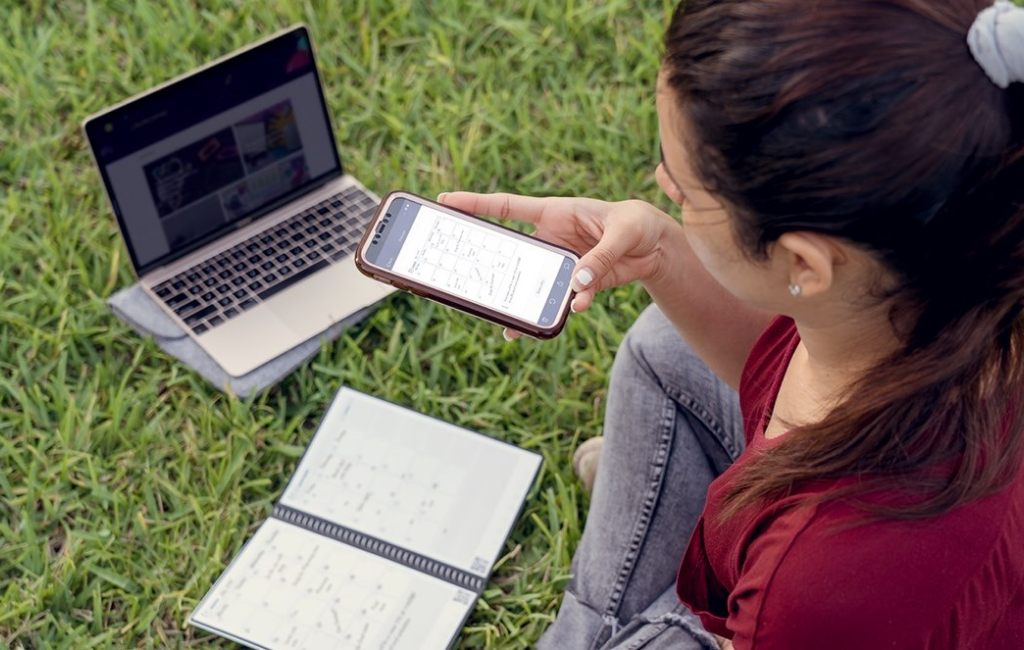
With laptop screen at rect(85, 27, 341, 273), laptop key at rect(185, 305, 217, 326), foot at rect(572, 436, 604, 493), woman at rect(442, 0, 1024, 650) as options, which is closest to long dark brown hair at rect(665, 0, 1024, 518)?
woman at rect(442, 0, 1024, 650)

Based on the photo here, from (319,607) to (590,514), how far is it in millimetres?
492

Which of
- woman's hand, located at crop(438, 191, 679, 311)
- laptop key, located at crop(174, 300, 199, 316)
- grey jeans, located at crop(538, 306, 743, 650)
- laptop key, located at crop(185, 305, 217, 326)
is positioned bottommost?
grey jeans, located at crop(538, 306, 743, 650)

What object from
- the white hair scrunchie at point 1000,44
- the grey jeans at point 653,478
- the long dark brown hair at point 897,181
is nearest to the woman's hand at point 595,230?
the grey jeans at point 653,478

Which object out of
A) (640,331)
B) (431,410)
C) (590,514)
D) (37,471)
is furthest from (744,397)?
(37,471)

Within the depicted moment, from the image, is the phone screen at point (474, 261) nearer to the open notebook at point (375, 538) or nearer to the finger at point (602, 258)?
the finger at point (602, 258)

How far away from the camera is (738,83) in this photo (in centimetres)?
105

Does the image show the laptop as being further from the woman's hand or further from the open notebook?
the woman's hand

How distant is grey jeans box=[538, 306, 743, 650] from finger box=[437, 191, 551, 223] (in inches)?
11.7

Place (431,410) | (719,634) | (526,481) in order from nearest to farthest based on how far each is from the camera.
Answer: (719,634) < (526,481) < (431,410)

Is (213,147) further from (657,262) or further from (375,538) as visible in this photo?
(657,262)

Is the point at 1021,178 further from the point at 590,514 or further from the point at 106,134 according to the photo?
the point at 106,134

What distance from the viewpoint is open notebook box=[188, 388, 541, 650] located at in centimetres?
190

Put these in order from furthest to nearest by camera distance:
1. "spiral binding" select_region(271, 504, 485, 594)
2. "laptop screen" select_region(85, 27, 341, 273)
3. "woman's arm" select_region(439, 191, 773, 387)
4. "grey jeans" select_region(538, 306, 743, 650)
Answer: "laptop screen" select_region(85, 27, 341, 273)
"spiral binding" select_region(271, 504, 485, 594)
"grey jeans" select_region(538, 306, 743, 650)
"woman's arm" select_region(439, 191, 773, 387)

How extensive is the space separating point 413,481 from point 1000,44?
134 cm
